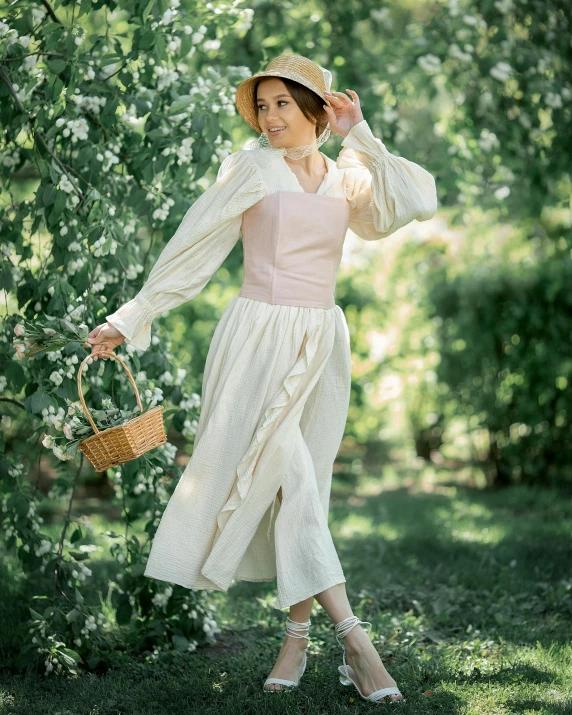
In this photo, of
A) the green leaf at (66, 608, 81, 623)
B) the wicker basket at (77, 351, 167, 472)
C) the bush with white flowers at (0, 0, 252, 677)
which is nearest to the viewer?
the wicker basket at (77, 351, 167, 472)

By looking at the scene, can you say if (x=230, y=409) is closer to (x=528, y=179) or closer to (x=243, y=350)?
(x=243, y=350)

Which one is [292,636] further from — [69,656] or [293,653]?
[69,656]

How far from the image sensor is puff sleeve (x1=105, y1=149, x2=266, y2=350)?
2.61m

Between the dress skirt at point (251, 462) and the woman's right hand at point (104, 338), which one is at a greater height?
the woman's right hand at point (104, 338)

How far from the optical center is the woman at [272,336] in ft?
8.52

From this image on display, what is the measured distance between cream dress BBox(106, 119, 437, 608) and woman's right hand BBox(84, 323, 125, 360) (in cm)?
3

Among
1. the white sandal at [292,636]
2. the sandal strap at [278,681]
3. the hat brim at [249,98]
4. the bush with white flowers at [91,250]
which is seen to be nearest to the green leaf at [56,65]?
the bush with white flowers at [91,250]

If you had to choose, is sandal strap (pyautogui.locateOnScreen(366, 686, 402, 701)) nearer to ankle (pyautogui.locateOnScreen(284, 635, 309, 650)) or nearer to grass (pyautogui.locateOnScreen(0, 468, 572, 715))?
grass (pyautogui.locateOnScreen(0, 468, 572, 715))

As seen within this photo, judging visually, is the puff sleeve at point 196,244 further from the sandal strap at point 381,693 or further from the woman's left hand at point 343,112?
the sandal strap at point 381,693

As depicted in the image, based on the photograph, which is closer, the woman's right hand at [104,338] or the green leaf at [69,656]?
the woman's right hand at [104,338]

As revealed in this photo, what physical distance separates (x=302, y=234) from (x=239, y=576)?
105 centimetres

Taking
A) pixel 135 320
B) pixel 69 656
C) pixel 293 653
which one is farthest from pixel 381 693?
pixel 135 320

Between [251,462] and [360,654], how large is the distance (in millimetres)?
609

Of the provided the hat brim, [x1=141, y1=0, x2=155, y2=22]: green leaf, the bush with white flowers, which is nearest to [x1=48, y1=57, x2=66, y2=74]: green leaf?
the bush with white flowers
